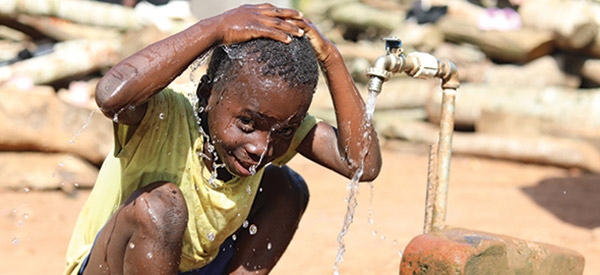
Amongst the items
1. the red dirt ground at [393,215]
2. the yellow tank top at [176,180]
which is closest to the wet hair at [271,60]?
the yellow tank top at [176,180]

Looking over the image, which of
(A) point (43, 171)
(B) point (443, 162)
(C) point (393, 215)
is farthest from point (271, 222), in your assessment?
(A) point (43, 171)

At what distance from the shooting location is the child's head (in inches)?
78.0

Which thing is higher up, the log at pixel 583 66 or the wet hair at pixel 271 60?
the wet hair at pixel 271 60

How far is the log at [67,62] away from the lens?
696 cm

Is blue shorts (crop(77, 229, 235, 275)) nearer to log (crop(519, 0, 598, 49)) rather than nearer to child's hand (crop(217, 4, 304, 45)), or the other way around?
child's hand (crop(217, 4, 304, 45))

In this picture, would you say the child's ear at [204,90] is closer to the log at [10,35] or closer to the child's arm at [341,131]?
the child's arm at [341,131]

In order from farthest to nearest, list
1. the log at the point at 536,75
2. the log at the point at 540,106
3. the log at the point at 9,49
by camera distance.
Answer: the log at the point at 9,49 < the log at the point at 536,75 < the log at the point at 540,106

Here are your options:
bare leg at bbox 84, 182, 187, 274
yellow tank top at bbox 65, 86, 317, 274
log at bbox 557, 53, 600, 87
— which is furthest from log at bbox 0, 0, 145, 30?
bare leg at bbox 84, 182, 187, 274

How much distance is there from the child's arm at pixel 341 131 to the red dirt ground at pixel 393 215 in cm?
116

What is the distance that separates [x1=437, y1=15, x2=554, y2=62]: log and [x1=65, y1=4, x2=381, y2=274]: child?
6.60m

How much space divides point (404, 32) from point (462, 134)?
11.4 feet

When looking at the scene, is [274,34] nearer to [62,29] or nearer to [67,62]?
[67,62]

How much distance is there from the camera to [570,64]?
26.5 feet

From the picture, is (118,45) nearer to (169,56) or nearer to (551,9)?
(551,9)
